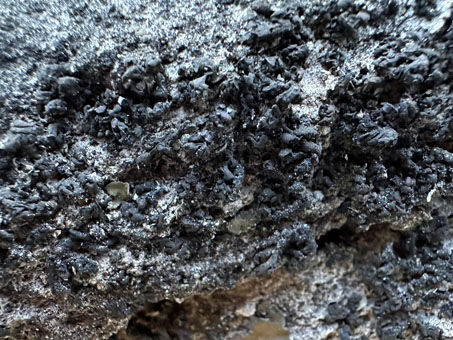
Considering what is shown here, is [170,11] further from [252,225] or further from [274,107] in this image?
[252,225]

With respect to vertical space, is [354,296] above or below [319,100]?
below

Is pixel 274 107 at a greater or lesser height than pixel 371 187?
greater

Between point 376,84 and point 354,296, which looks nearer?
point 376,84

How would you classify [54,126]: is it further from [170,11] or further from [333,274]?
[333,274]

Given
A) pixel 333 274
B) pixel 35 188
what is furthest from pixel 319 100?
pixel 35 188

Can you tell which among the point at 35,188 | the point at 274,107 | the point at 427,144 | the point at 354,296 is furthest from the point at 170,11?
the point at 354,296

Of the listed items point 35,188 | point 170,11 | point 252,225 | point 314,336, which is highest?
point 170,11
